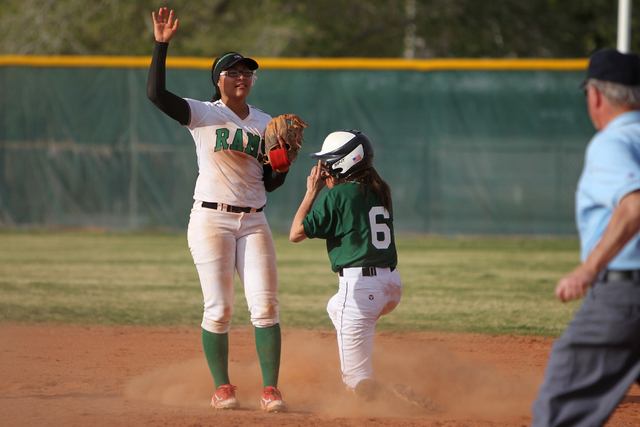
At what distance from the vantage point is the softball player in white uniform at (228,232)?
3.94 metres

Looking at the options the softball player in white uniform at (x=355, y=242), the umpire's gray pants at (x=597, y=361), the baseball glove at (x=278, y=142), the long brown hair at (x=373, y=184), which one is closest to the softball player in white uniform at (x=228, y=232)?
the baseball glove at (x=278, y=142)

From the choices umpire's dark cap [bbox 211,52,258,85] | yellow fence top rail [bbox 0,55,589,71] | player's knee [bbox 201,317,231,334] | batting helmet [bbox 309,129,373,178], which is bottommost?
player's knee [bbox 201,317,231,334]

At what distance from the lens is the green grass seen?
268 inches

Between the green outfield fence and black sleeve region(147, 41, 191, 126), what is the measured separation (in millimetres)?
9237

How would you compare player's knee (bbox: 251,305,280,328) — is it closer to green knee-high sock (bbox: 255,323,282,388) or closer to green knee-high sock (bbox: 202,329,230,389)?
green knee-high sock (bbox: 255,323,282,388)

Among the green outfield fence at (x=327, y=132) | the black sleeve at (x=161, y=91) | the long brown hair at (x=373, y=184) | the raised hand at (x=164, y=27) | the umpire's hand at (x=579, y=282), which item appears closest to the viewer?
the umpire's hand at (x=579, y=282)

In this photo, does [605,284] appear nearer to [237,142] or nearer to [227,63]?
[237,142]

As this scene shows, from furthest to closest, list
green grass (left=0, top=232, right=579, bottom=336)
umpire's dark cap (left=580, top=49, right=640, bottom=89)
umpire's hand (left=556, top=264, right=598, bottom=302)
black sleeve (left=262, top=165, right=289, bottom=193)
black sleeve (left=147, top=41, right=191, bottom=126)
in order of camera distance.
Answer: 1. green grass (left=0, top=232, right=579, bottom=336)
2. black sleeve (left=262, top=165, right=289, bottom=193)
3. black sleeve (left=147, top=41, right=191, bottom=126)
4. umpire's dark cap (left=580, top=49, right=640, bottom=89)
5. umpire's hand (left=556, top=264, right=598, bottom=302)

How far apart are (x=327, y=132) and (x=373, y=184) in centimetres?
943

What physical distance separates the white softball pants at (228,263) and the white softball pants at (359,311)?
395 millimetres

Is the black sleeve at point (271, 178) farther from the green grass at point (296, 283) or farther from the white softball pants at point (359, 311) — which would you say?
the green grass at point (296, 283)

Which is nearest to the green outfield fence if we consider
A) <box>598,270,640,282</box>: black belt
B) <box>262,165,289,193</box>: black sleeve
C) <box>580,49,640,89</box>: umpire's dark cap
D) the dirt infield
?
the dirt infield

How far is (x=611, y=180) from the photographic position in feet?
7.68

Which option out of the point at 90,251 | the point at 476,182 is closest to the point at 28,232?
the point at 90,251
